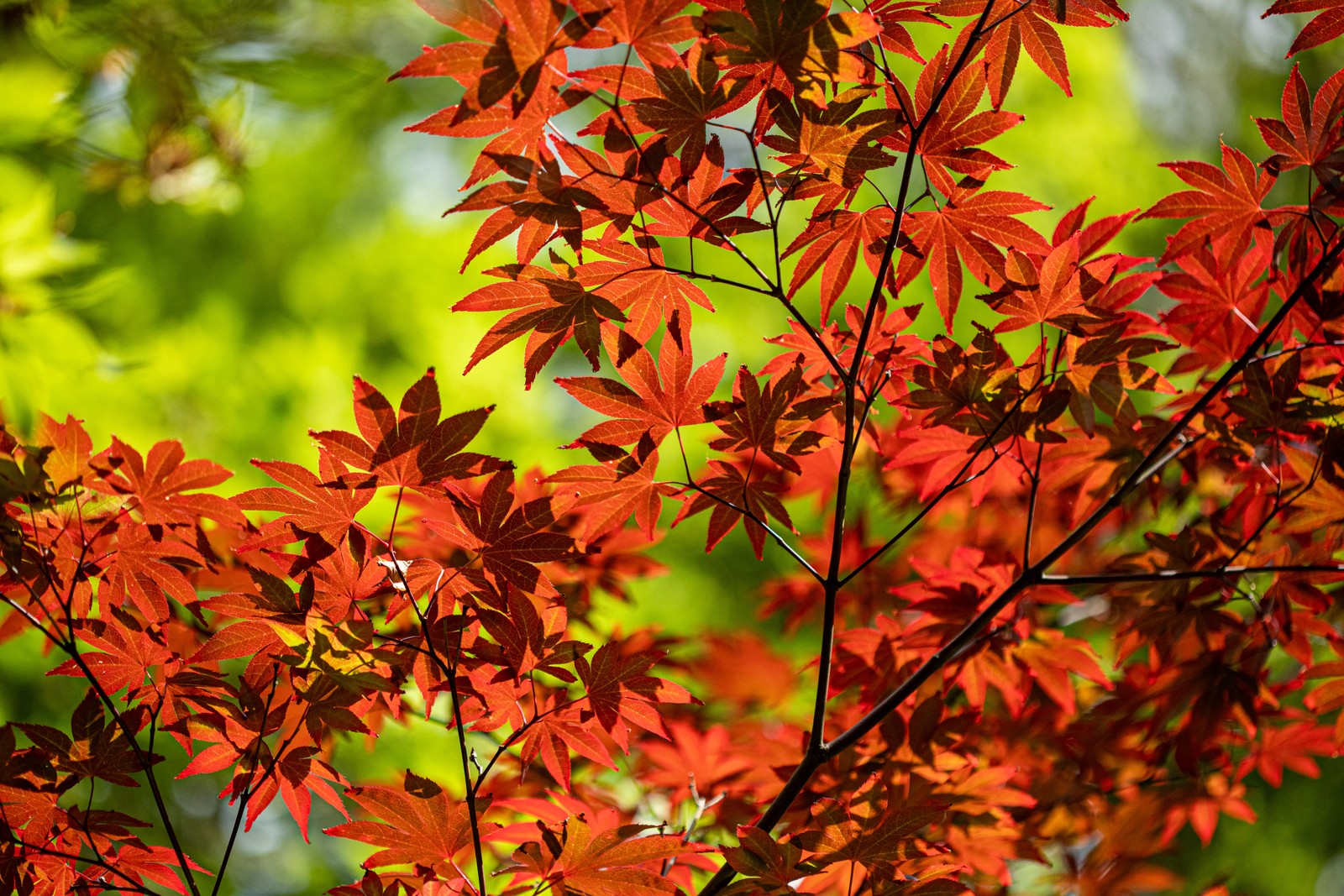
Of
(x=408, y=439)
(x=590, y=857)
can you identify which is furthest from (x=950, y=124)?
(x=590, y=857)

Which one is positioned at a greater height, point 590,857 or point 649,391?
point 649,391

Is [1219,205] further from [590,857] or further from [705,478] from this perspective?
[590,857]

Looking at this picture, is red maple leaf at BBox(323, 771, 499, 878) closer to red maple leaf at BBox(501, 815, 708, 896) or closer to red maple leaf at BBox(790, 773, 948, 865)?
red maple leaf at BBox(501, 815, 708, 896)

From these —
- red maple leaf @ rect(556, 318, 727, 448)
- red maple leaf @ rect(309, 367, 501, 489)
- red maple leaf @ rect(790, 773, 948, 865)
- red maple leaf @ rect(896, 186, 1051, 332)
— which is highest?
red maple leaf @ rect(896, 186, 1051, 332)

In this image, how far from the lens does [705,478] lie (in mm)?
763

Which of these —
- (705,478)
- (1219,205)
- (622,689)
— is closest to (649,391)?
(705,478)

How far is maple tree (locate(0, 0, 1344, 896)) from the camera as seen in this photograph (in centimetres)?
61

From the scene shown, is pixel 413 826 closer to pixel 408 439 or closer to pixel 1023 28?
pixel 408 439

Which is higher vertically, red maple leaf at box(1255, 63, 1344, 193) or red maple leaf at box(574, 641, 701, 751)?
red maple leaf at box(1255, 63, 1344, 193)

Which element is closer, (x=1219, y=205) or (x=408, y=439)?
(x=408, y=439)

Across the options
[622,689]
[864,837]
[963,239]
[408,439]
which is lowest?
[864,837]

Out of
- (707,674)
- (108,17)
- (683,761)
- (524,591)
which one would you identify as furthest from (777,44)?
(108,17)

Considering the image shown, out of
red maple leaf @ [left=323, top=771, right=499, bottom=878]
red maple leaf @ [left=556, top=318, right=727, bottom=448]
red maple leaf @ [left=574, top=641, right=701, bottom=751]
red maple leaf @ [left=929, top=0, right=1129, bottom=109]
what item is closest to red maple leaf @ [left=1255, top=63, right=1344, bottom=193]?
red maple leaf @ [left=929, top=0, right=1129, bottom=109]

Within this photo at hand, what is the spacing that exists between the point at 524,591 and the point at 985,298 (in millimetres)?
419
